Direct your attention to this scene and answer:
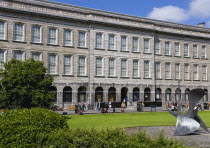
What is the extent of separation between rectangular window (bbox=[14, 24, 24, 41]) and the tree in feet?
40.4

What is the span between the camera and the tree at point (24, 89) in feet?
95.5

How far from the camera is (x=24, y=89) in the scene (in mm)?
29031

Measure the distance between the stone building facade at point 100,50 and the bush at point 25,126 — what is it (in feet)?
99.7

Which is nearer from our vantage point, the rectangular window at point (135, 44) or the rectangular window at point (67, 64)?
the rectangular window at point (67, 64)

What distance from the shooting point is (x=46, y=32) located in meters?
43.7

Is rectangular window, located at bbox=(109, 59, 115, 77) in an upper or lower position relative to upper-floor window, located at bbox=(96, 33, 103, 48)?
lower

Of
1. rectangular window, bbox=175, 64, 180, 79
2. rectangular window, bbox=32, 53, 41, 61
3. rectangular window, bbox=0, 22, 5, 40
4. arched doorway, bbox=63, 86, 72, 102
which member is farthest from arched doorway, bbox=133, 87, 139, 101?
rectangular window, bbox=0, 22, 5, 40

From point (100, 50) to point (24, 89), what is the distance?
21.0m

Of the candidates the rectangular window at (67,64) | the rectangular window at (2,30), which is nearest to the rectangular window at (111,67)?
the rectangular window at (67,64)

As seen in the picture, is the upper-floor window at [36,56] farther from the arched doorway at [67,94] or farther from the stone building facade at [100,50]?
the arched doorway at [67,94]

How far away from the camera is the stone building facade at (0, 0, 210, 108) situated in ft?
138

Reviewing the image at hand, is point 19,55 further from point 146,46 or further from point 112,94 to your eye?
point 146,46

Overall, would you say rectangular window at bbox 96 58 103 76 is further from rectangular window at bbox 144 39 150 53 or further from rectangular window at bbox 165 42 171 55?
rectangular window at bbox 165 42 171 55

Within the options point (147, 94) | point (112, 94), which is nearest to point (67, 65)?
point (112, 94)
